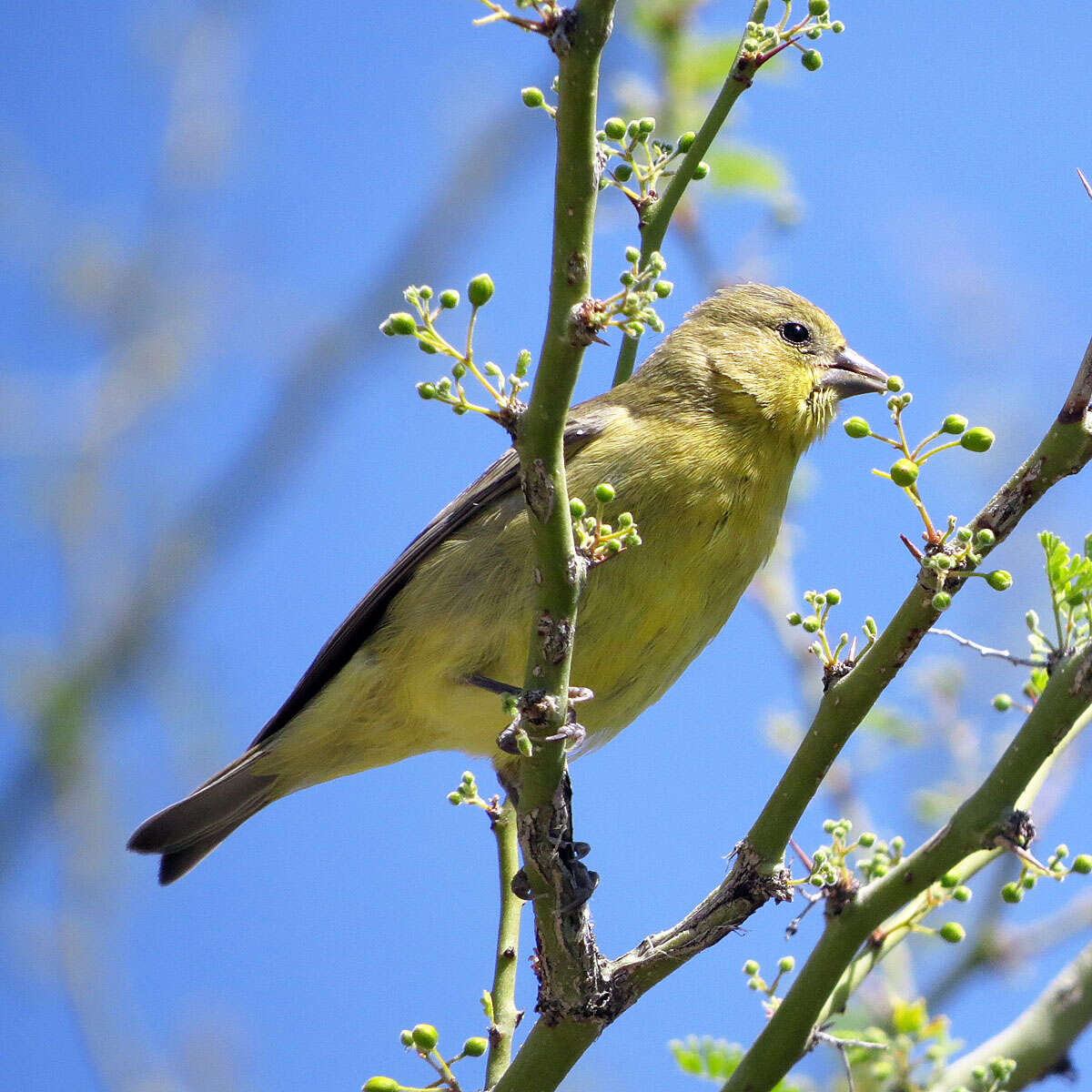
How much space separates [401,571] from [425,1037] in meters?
2.09

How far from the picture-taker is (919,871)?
8.77ft

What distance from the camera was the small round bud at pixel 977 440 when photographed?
2.41 metres

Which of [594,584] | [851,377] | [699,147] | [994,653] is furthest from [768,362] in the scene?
[994,653]

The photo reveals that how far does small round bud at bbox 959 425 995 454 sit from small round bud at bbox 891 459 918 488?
14cm

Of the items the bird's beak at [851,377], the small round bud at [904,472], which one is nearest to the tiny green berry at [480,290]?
the small round bud at [904,472]

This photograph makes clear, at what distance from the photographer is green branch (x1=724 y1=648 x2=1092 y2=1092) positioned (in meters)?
2.53

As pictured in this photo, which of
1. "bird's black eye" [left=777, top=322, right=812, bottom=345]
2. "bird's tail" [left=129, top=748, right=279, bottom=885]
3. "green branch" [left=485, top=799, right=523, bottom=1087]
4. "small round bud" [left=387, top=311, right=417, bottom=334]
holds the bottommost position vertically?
"green branch" [left=485, top=799, right=523, bottom=1087]

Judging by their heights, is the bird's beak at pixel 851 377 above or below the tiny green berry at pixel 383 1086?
above

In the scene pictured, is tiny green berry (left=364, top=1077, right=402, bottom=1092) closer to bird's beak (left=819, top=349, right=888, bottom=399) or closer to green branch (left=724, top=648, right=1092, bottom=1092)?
green branch (left=724, top=648, right=1092, bottom=1092)

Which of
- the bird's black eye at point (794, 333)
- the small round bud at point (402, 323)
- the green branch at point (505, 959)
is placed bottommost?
the green branch at point (505, 959)

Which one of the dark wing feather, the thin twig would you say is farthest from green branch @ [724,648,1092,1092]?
the dark wing feather

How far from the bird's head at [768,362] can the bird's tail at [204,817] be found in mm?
2156

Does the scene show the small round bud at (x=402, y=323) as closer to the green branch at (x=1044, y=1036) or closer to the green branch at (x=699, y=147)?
the green branch at (x=699, y=147)

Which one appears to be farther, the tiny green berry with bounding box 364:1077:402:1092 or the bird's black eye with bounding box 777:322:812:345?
the bird's black eye with bounding box 777:322:812:345
